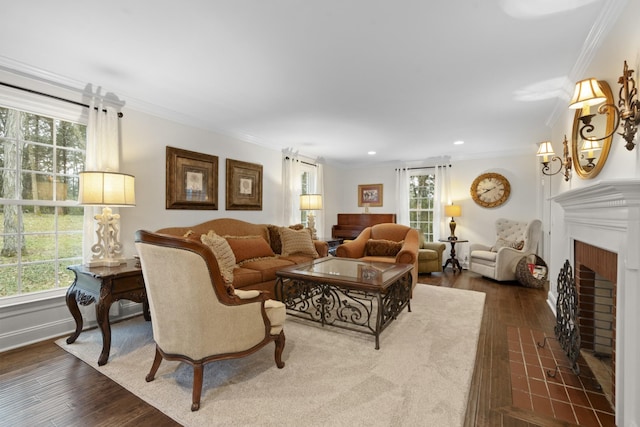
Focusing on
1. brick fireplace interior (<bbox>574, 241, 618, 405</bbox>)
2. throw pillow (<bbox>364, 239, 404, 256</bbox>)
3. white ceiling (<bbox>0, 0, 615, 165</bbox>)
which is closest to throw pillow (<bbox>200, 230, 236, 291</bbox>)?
white ceiling (<bbox>0, 0, 615, 165</bbox>)

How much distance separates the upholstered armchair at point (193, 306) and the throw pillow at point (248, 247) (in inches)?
74.3

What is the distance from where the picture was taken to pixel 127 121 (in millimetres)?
3160

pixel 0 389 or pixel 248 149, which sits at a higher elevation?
pixel 248 149

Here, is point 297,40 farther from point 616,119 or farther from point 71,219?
point 71,219

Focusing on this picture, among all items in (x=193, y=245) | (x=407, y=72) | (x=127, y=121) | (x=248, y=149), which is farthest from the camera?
(x=248, y=149)

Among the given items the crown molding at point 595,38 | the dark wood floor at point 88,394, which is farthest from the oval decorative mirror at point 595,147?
the dark wood floor at point 88,394

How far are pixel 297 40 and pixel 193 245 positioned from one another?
1.61 meters

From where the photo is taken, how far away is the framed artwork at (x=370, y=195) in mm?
6977

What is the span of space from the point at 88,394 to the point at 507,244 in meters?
5.97

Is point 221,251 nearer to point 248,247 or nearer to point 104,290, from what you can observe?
point 248,247

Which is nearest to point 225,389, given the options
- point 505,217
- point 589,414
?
point 589,414

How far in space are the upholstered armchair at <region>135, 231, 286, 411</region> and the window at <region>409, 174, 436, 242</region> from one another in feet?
17.6

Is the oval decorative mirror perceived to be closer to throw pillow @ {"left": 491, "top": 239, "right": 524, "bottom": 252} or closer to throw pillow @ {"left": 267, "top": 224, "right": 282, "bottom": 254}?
throw pillow @ {"left": 491, "top": 239, "right": 524, "bottom": 252}

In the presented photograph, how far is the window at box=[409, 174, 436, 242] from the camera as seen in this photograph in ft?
21.0
